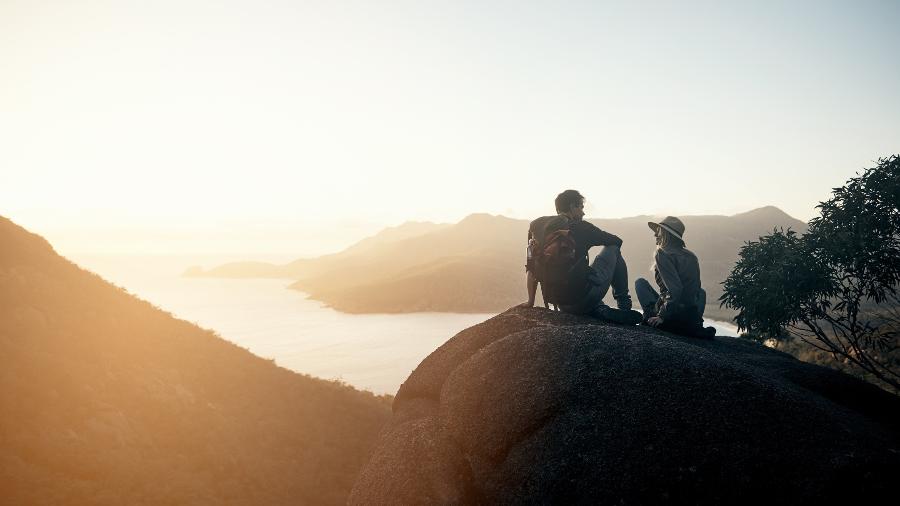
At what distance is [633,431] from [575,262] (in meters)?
4.95

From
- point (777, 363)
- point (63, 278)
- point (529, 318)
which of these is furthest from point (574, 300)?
point (63, 278)

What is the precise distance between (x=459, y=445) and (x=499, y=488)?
153 cm

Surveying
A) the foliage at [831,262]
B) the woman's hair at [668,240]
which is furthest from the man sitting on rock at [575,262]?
the foliage at [831,262]

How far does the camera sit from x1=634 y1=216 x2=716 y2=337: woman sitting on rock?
10398 mm

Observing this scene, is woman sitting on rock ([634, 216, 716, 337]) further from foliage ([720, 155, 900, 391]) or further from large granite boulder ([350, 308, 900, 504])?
foliage ([720, 155, 900, 391])

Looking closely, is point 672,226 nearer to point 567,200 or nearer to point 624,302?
point 624,302

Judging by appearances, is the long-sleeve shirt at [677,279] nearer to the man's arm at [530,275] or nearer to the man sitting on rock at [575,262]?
the man sitting on rock at [575,262]

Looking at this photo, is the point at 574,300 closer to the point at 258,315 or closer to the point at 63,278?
the point at 63,278

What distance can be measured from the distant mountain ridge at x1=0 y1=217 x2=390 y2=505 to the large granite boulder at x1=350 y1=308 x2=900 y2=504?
6838 mm

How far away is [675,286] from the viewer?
10422mm

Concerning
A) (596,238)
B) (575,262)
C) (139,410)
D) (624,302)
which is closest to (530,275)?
(575,262)

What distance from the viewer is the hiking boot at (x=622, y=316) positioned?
11.4 m

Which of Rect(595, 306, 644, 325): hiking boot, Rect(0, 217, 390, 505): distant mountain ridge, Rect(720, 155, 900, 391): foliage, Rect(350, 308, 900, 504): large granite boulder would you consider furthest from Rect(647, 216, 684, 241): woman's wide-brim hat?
Rect(0, 217, 390, 505): distant mountain ridge

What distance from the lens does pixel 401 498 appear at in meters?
8.35
